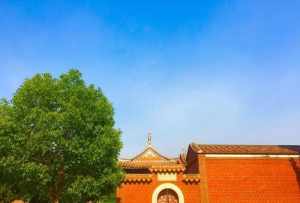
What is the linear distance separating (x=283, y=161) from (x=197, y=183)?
21.6 feet

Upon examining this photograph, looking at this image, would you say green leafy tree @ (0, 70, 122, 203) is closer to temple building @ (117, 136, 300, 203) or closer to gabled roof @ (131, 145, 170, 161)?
temple building @ (117, 136, 300, 203)

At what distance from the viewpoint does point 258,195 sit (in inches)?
892

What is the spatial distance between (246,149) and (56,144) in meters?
14.1

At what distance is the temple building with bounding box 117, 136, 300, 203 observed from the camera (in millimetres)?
22469

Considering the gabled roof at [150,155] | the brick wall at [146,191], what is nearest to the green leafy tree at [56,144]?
the brick wall at [146,191]

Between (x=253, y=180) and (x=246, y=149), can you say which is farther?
(x=246, y=149)

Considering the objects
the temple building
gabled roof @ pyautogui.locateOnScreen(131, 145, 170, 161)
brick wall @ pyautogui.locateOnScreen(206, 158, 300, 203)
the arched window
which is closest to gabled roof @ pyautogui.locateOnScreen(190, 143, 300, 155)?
the temple building

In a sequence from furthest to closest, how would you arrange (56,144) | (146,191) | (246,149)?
(246,149) < (146,191) < (56,144)

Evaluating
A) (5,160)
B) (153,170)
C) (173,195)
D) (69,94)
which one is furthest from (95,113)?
(173,195)

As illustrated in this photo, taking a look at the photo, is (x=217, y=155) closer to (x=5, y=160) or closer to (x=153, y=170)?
(x=153, y=170)

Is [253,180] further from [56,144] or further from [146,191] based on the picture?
[56,144]

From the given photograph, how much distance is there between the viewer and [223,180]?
2291cm

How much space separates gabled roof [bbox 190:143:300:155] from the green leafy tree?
766 centimetres

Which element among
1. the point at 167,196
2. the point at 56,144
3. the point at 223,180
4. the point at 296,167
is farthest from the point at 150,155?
the point at 56,144
